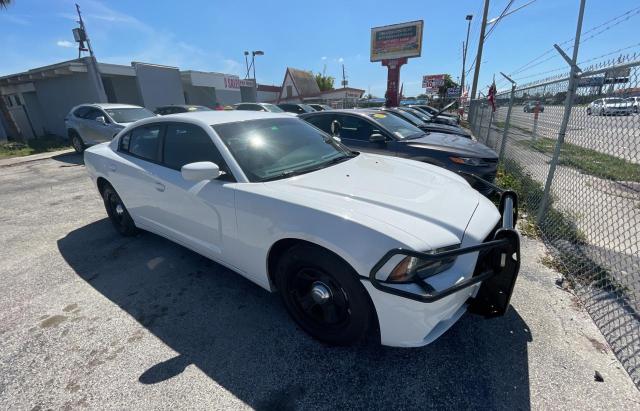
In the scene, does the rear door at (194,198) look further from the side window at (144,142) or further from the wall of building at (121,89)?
the wall of building at (121,89)

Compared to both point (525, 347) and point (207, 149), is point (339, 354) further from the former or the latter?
point (207, 149)

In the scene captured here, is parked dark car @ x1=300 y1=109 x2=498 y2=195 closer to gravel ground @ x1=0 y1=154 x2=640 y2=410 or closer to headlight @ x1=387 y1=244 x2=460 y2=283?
gravel ground @ x1=0 y1=154 x2=640 y2=410

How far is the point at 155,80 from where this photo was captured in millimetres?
18281

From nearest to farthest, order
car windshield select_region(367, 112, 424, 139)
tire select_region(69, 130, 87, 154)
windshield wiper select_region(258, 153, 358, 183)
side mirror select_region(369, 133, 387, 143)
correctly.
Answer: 1. windshield wiper select_region(258, 153, 358, 183)
2. side mirror select_region(369, 133, 387, 143)
3. car windshield select_region(367, 112, 424, 139)
4. tire select_region(69, 130, 87, 154)

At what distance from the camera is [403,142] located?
5.06 m

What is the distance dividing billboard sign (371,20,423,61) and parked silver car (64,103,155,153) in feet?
81.6

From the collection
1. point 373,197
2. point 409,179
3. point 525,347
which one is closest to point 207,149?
point 373,197

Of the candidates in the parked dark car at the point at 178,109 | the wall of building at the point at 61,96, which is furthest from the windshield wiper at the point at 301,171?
the wall of building at the point at 61,96

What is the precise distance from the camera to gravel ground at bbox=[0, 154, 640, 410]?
186 cm

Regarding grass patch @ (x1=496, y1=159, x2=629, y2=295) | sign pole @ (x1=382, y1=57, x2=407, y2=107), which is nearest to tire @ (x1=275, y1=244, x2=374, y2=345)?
grass patch @ (x1=496, y1=159, x2=629, y2=295)

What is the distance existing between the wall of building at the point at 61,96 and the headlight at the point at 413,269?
1707 cm

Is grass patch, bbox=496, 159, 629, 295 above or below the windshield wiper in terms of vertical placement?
below

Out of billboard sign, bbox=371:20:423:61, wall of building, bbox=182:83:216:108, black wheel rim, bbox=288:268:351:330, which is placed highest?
billboard sign, bbox=371:20:423:61

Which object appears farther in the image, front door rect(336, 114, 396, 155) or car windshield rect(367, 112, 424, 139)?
car windshield rect(367, 112, 424, 139)
